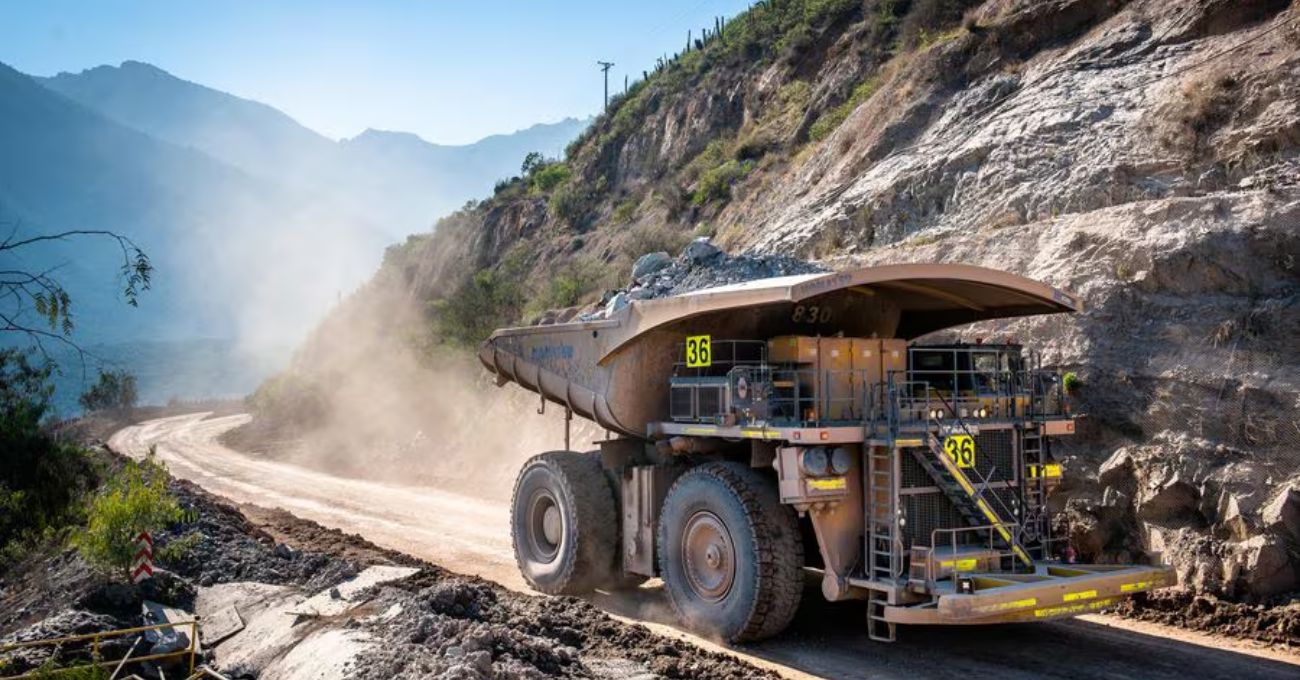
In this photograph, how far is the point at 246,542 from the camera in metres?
14.5

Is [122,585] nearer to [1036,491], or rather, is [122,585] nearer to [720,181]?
[1036,491]

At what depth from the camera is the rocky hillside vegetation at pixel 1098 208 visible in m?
11.9

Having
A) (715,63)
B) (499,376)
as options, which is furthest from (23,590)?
(715,63)

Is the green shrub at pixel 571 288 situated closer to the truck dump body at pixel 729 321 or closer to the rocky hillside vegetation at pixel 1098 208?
the rocky hillside vegetation at pixel 1098 208

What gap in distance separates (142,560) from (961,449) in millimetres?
9363

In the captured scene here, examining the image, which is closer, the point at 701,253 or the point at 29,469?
the point at 29,469

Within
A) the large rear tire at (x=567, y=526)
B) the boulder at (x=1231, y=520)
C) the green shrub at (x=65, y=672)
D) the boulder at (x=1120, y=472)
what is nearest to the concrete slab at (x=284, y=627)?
the green shrub at (x=65, y=672)

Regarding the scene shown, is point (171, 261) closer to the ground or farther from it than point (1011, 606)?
farther from it

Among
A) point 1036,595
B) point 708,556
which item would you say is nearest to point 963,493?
point 1036,595

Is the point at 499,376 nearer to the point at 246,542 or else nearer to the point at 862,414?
the point at 246,542

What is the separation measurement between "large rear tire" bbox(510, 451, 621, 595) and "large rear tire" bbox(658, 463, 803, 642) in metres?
1.67

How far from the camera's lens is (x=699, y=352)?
11133mm

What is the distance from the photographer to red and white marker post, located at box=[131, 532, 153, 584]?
1175 cm

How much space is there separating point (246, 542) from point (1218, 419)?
13015 mm
